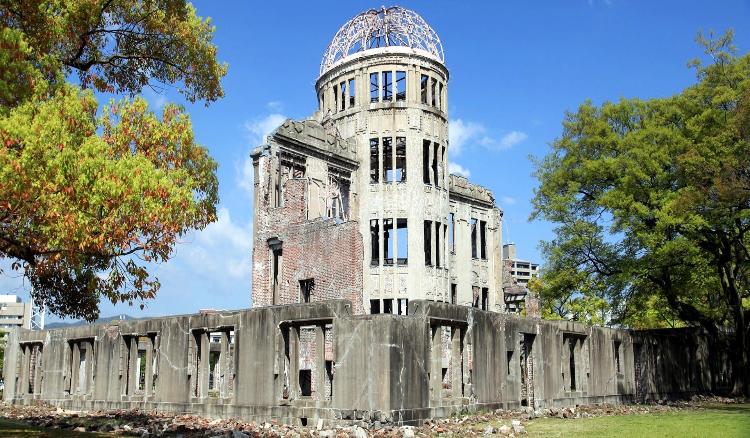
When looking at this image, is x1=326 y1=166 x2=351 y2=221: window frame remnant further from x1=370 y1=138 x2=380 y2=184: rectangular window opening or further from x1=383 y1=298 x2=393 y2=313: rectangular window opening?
x1=383 y1=298 x2=393 y2=313: rectangular window opening

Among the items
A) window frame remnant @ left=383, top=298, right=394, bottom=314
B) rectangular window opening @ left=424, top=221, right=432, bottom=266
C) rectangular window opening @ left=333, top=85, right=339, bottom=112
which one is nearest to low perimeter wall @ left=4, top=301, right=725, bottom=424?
window frame remnant @ left=383, top=298, right=394, bottom=314

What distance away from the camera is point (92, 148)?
10.3 meters

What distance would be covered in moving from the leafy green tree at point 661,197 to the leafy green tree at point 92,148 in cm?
1449

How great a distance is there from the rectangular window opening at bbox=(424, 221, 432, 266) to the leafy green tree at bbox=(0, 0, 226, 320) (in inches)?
747

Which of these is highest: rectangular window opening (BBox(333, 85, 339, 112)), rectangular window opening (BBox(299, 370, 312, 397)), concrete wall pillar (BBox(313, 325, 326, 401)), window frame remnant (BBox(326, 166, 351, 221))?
rectangular window opening (BBox(333, 85, 339, 112))

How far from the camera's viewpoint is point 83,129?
10820mm

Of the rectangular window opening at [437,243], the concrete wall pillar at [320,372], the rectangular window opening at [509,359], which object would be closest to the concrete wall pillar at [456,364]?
the rectangular window opening at [509,359]

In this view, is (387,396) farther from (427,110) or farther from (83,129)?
(427,110)

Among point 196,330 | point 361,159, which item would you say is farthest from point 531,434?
point 361,159

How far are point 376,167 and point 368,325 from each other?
65.6 ft

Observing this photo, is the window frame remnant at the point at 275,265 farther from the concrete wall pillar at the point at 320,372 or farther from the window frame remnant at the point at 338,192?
the concrete wall pillar at the point at 320,372

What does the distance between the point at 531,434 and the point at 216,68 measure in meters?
9.97

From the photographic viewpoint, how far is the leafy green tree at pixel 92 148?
32.7 feet

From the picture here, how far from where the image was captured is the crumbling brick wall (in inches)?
1029
